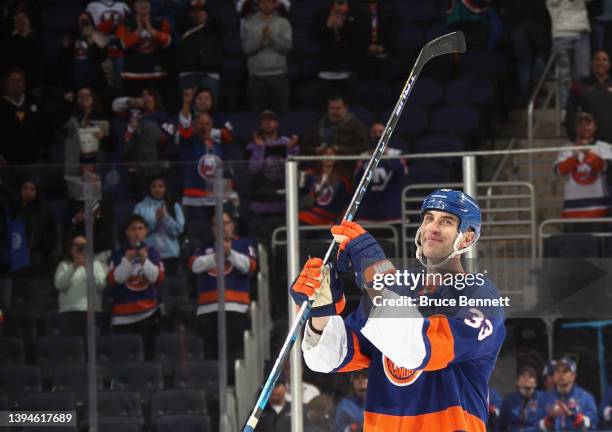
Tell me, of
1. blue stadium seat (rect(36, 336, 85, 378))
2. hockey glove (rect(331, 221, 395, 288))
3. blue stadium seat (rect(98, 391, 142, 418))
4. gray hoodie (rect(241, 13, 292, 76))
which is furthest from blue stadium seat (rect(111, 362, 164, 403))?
gray hoodie (rect(241, 13, 292, 76))

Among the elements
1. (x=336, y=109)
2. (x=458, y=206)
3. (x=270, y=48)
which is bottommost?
(x=458, y=206)

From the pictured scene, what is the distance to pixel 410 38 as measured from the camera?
9.86 meters

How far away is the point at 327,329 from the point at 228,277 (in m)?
1.89

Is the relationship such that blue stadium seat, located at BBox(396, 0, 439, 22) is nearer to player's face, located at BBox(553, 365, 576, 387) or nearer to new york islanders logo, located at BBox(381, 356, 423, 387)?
player's face, located at BBox(553, 365, 576, 387)

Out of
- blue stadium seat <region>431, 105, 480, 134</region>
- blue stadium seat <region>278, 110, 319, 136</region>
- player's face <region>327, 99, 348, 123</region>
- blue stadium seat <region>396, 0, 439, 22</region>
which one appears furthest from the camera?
blue stadium seat <region>396, 0, 439, 22</region>

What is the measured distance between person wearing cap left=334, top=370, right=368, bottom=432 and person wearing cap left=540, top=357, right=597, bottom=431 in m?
0.74

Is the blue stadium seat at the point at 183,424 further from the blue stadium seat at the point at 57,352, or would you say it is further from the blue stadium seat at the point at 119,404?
the blue stadium seat at the point at 57,352

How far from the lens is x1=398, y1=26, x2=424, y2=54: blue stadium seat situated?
32.1 feet

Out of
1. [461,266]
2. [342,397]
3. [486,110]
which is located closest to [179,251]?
[342,397]

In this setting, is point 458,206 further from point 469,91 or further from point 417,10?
point 417,10

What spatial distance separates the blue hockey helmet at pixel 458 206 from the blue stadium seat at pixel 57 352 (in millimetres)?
2255

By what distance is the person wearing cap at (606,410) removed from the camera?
18.0ft

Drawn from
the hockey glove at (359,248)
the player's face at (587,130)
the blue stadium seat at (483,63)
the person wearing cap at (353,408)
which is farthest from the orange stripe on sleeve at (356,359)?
the blue stadium seat at (483,63)

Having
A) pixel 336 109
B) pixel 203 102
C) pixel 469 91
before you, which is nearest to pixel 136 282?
pixel 336 109
